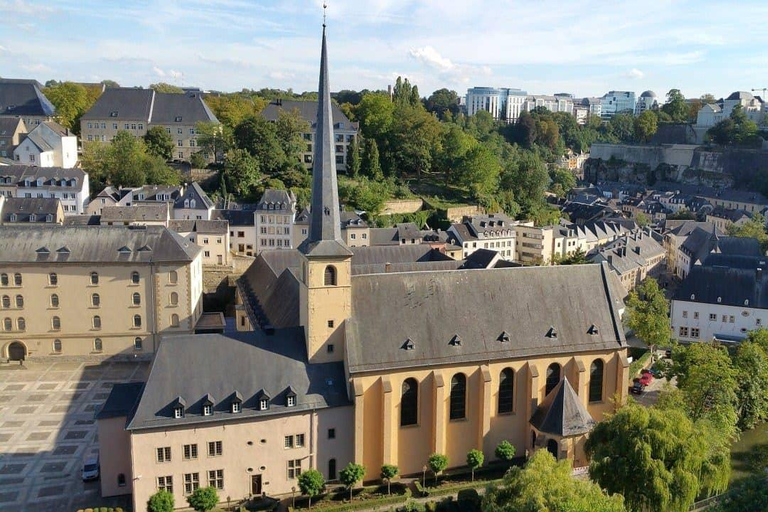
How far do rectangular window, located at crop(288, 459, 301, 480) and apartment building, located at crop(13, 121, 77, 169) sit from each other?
7928 cm

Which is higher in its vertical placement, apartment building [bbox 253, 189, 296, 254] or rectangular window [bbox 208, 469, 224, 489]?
→ apartment building [bbox 253, 189, 296, 254]

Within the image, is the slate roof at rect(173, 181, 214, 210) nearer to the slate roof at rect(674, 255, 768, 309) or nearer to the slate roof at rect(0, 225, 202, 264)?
the slate roof at rect(0, 225, 202, 264)

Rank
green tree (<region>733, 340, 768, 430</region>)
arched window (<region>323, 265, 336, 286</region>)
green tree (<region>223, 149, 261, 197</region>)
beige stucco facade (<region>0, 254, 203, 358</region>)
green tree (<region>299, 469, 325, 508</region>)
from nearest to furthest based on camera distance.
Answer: green tree (<region>299, 469, 325, 508</region>), arched window (<region>323, 265, 336, 286</region>), green tree (<region>733, 340, 768, 430</region>), beige stucco facade (<region>0, 254, 203, 358</region>), green tree (<region>223, 149, 261, 197</region>)

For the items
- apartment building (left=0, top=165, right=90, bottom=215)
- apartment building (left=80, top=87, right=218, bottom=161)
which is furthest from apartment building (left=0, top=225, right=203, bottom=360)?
apartment building (left=80, top=87, right=218, bottom=161)

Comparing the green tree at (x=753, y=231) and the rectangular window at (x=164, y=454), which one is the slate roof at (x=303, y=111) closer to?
the green tree at (x=753, y=231)

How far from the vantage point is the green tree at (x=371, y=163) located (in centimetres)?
11025

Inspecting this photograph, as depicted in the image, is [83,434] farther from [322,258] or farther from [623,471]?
[623,471]

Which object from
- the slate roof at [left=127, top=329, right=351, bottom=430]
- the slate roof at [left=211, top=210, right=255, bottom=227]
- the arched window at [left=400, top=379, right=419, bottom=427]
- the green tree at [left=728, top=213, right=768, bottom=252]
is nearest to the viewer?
the slate roof at [left=127, top=329, right=351, bottom=430]

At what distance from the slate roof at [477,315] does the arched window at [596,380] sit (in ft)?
4.59

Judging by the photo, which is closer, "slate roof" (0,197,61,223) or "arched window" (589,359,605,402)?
"arched window" (589,359,605,402)

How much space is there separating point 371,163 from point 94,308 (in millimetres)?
60546

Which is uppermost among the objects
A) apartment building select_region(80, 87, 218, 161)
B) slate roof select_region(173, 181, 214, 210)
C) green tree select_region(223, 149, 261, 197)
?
apartment building select_region(80, 87, 218, 161)

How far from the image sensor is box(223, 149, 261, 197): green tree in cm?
9588

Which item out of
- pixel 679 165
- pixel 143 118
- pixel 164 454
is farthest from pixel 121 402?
pixel 679 165
